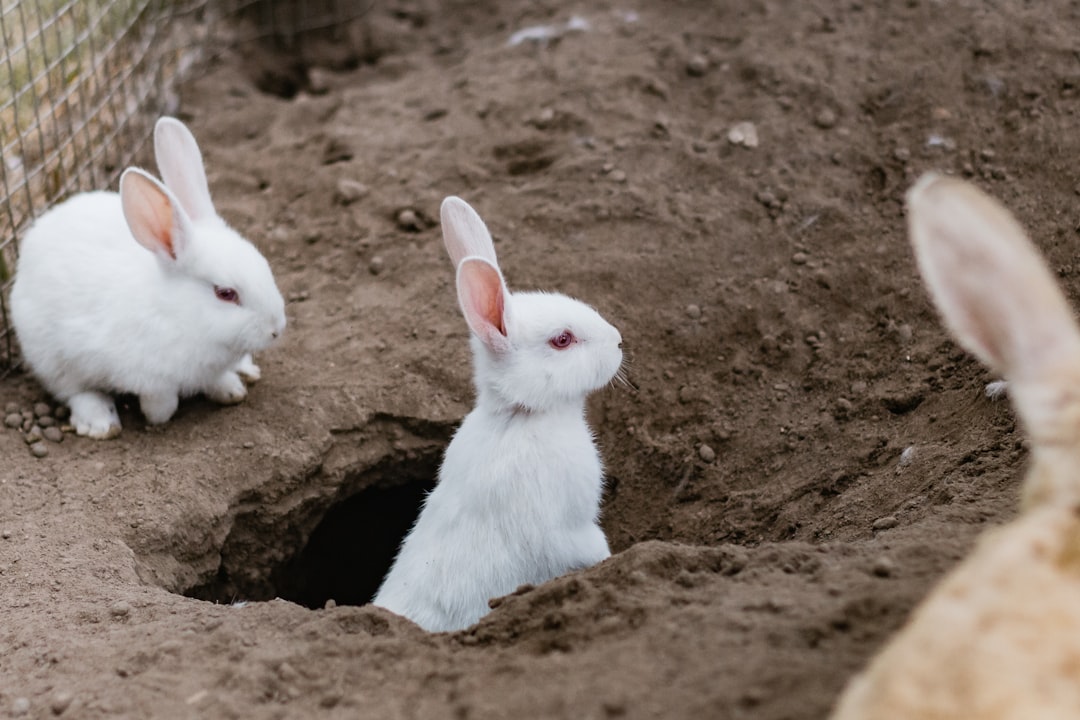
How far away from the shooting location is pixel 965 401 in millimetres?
4211

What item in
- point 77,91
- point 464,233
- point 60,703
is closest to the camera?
point 60,703

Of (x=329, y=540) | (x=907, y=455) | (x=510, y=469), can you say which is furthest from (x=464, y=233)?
(x=329, y=540)

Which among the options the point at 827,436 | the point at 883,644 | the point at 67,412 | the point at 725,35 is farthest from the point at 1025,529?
the point at 725,35

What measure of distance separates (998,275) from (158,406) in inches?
147

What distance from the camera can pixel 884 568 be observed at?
9.07 feet

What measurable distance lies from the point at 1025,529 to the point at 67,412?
420 cm

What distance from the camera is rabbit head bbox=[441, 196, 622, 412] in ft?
13.5

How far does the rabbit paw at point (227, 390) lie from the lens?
4.95 meters

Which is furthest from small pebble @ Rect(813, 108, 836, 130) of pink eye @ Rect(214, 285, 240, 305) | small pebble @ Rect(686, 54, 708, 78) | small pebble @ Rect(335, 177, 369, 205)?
pink eye @ Rect(214, 285, 240, 305)

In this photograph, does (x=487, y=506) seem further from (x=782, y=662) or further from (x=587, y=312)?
(x=782, y=662)

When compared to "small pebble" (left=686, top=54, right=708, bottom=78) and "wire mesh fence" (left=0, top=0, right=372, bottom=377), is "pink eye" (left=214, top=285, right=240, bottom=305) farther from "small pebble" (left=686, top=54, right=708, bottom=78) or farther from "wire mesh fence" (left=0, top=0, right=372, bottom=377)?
"small pebble" (left=686, top=54, right=708, bottom=78)

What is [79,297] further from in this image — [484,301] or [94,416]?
[484,301]

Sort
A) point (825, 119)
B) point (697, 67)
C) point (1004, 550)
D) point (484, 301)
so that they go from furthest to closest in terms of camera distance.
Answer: point (697, 67) → point (825, 119) → point (484, 301) → point (1004, 550)

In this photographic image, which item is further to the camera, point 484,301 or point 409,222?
point 409,222
